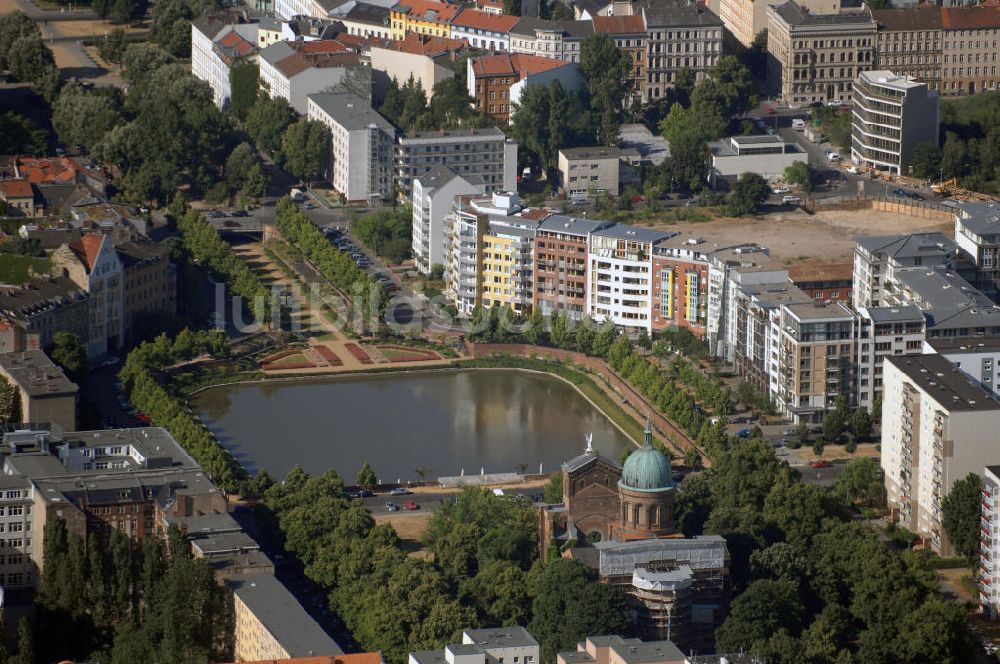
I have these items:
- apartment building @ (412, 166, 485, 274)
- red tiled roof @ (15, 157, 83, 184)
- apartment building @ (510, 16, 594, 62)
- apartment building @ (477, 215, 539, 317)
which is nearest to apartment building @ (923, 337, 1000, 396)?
apartment building @ (477, 215, 539, 317)

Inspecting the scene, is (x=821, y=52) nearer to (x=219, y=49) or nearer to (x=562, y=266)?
(x=219, y=49)

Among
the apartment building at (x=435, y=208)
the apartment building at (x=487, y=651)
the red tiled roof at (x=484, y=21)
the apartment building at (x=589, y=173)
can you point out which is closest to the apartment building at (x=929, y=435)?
the apartment building at (x=487, y=651)

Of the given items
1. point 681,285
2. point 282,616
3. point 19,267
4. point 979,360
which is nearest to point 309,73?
point 681,285

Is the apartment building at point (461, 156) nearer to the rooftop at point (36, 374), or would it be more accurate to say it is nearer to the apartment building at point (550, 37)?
the apartment building at point (550, 37)

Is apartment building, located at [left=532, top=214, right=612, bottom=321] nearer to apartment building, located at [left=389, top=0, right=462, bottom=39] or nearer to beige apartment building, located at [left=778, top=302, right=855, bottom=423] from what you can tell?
beige apartment building, located at [left=778, top=302, right=855, bottom=423]

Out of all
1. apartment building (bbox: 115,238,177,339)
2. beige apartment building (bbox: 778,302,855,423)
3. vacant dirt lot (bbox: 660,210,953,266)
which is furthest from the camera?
vacant dirt lot (bbox: 660,210,953,266)

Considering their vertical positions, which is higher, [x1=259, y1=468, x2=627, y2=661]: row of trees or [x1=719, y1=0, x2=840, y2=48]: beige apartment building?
[x1=719, y1=0, x2=840, y2=48]: beige apartment building
